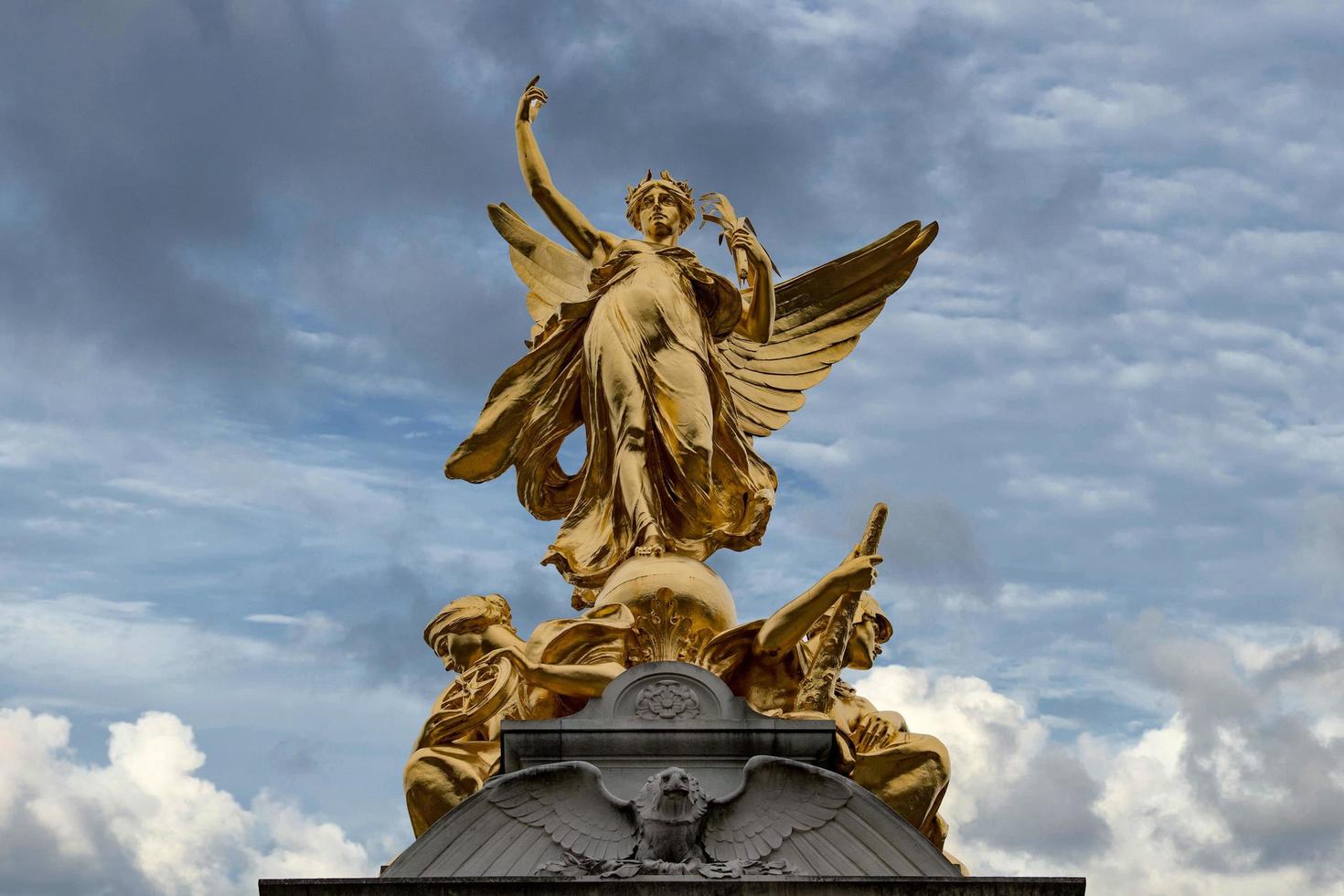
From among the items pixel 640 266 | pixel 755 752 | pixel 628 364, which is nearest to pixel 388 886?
pixel 755 752

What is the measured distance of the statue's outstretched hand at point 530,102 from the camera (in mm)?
17250

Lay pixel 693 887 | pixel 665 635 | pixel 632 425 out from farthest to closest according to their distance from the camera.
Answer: pixel 632 425 < pixel 665 635 < pixel 693 887

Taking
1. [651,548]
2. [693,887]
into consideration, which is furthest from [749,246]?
[693,887]

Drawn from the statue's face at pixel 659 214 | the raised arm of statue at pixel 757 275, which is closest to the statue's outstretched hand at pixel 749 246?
the raised arm of statue at pixel 757 275

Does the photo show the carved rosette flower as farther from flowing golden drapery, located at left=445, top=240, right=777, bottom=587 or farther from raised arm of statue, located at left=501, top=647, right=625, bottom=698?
flowing golden drapery, located at left=445, top=240, right=777, bottom=587

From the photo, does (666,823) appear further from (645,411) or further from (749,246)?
(749,246)

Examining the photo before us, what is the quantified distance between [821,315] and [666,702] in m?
6.00

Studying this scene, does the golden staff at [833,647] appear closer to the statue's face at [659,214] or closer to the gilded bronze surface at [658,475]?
the gilded bronze surface at [658,475]

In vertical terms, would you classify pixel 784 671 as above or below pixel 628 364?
below

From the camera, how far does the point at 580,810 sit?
38.9 feet

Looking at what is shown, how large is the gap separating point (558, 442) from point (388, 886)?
559 cm

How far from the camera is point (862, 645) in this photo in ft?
46.4

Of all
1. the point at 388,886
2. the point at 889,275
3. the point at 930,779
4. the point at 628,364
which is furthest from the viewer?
the point at 889,275

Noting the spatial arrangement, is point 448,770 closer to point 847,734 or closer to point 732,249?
point 847,734
